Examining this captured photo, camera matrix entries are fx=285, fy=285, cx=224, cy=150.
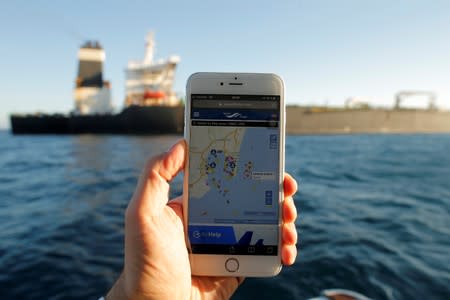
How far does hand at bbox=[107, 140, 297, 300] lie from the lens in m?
1.40

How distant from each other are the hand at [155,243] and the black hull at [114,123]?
2331 cm

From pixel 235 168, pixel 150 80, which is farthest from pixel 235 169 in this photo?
pixel 150 80

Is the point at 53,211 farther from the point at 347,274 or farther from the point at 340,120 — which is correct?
the point at 340,120

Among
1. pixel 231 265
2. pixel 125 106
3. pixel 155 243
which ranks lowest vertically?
pixel 231 265

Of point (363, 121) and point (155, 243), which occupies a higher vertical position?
point (363, 121)

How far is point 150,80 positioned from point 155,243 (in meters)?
34.7

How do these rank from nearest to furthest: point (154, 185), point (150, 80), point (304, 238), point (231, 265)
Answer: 1. point (154, 185)
2. point (231, 265)
3. point (304, 238)
4. point (150, 80)

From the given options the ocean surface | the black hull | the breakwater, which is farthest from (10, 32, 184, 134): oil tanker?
the ocean surface

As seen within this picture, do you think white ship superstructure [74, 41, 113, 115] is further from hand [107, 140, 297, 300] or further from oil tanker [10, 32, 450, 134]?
hand [107, 140, 297, 300]

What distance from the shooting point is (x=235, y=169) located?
1796 millimetres

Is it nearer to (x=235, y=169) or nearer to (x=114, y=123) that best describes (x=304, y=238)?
(x=235, y=169)

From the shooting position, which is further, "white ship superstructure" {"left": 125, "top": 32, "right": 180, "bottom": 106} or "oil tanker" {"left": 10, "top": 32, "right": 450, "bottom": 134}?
"white ship superstructure" {"left": 125, "top": 32, "right": 180, "bottom": 106}

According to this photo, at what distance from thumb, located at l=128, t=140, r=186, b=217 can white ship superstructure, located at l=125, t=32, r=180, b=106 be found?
30.9 m

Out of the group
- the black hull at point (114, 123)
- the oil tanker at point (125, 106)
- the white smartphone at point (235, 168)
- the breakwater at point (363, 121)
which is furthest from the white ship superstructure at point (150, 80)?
the white smartphone at point (235, 168)
